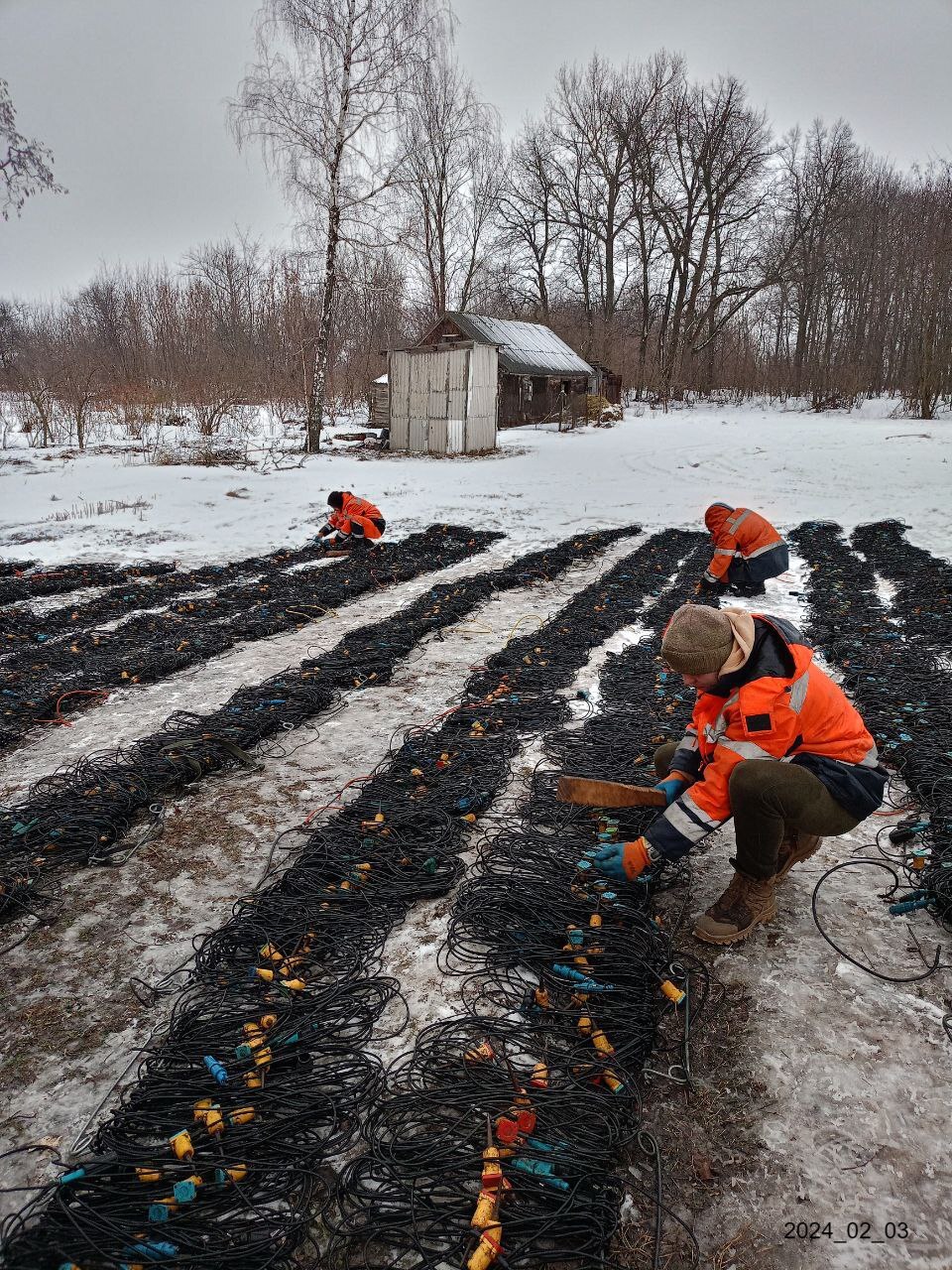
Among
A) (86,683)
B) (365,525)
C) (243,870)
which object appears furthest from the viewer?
(365,525)

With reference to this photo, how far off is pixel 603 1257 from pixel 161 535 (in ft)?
34.0

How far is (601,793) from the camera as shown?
3004mm

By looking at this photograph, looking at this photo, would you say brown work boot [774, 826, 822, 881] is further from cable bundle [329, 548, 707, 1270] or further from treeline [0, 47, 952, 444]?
treeline [0, 47, 952, 444]

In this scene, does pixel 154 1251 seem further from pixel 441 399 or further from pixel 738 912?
pixel 441 399

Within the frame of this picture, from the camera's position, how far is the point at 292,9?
15.1 m

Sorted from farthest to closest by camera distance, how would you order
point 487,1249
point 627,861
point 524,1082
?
point 627,861
point 524,1082
point 487,1249

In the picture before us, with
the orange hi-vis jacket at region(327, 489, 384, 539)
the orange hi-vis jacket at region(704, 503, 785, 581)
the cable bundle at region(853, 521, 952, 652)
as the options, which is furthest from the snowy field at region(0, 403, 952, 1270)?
the orange hi-vis jacket at region(327, 489, 384, 539)

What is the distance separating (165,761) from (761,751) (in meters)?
3.09

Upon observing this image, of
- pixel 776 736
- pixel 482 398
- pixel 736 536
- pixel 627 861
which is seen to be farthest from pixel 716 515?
pixel 482 398

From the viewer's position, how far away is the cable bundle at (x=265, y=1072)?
1.67 metres

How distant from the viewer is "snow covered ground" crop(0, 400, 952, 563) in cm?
1055

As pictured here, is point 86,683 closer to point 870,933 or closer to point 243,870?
point 243,870

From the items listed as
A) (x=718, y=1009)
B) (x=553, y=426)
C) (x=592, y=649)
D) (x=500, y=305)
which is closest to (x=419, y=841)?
(x=718, y=1009)

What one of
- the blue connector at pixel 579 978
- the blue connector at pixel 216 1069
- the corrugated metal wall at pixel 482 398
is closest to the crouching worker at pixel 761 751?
the blue connector at pixel 579 978
